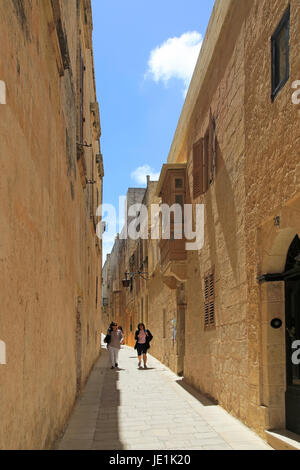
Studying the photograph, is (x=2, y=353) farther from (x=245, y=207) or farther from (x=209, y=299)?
(x=209, y=299)

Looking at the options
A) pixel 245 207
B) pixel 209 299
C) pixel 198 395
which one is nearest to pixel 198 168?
pixel 209 299

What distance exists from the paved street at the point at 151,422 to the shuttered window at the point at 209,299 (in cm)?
149

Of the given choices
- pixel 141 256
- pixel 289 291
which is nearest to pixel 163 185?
pixel 289 291

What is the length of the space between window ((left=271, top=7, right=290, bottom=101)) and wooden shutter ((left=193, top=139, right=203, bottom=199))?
16.1 feet

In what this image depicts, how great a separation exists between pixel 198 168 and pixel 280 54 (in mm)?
5349

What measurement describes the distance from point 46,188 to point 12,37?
192cm

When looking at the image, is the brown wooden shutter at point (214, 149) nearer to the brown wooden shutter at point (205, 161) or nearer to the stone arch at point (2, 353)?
the brown wooden shutter at point (205, 161)

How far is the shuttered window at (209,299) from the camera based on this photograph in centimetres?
997

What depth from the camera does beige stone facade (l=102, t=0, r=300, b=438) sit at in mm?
6145

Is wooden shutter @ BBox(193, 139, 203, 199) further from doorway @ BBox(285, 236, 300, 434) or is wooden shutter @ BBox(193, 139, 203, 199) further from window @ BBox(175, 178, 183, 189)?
doorway @ BBox(285, 236, 300, 434)

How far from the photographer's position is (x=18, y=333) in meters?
3.68

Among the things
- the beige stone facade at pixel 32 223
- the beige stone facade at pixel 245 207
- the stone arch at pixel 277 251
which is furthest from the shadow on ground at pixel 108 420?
the stone arch at pixel 277 251
